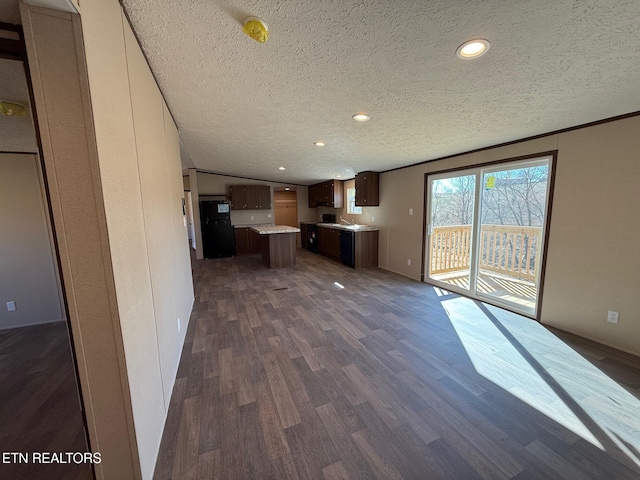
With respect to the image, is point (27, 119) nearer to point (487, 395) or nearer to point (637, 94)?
point (487, 395)

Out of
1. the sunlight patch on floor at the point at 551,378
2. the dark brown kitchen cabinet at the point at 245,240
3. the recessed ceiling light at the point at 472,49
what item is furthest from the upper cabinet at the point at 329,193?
the recessed ceiling light at the point at 472,49

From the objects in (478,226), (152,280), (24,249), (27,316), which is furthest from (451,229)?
(27,316)

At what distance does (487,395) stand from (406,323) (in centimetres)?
113

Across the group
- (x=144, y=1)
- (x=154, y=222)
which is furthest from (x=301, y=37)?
Answer: (x=154, y=222)

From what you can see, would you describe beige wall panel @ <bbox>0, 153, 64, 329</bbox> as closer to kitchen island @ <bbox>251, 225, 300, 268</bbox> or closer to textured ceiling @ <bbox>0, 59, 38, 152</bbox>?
textured ceiling @ <bbox>0, 59, 38, 152</bbox>

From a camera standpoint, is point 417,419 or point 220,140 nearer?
point 417,419

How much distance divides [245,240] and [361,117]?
18.4 ft

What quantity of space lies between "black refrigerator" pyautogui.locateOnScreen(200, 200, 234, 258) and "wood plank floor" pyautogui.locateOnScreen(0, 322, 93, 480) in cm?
418

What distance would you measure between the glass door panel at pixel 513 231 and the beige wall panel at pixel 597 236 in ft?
0.67

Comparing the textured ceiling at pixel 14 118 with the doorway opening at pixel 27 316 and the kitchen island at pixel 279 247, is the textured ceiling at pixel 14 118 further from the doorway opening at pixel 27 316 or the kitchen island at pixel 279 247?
the kitchen island at pixel 279 247

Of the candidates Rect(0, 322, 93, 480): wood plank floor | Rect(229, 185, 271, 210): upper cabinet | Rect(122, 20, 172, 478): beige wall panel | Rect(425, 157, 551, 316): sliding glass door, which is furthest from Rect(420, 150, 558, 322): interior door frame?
Rect(229, 185, 271, 210): upper cabinet

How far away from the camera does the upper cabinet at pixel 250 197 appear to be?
23.2 feet

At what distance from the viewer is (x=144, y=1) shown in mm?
1142

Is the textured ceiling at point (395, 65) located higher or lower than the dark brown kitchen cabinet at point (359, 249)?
higher
